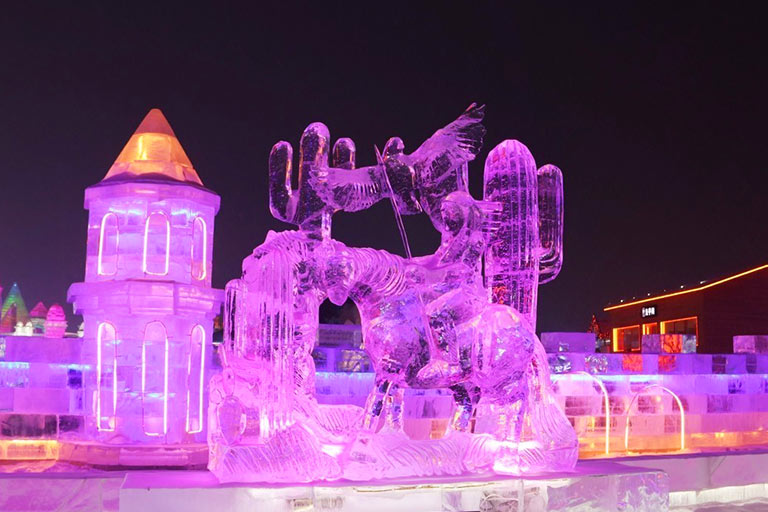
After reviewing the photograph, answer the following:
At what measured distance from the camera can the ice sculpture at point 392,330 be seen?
4.16 meters

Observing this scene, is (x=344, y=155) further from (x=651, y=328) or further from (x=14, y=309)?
(x=651, y=328)

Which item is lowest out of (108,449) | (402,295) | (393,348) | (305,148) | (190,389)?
(108,449)

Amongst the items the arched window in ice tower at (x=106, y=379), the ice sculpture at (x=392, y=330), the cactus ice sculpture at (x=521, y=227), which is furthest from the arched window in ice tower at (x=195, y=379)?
the cactus ice sculpture at (x=521, y=227)

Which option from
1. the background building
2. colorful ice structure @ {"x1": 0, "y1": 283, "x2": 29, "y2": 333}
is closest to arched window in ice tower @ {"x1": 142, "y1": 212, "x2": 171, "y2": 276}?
colorful ice structure @ {"x1": 0, "y1": 283, "x2": 29, "y2": 333}

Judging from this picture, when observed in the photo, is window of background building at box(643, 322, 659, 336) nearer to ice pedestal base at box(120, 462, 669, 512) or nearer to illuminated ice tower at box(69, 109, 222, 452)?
illuminated ice tower at box(69, 109, 222, 452)

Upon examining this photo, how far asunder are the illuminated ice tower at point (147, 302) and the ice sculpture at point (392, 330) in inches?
164

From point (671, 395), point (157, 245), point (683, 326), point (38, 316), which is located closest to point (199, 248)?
point (157, 245)

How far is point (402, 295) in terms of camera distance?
4.43m

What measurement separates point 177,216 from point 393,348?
5.08 meters

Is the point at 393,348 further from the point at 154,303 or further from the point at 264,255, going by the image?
the point at 154,303

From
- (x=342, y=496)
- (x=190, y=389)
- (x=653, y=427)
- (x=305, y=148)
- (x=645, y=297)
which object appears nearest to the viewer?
(x=342, y=496)

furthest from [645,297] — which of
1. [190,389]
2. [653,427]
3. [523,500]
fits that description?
[523,500]

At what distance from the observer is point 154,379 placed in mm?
8398

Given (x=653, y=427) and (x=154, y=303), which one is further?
(x=653, y=427)
